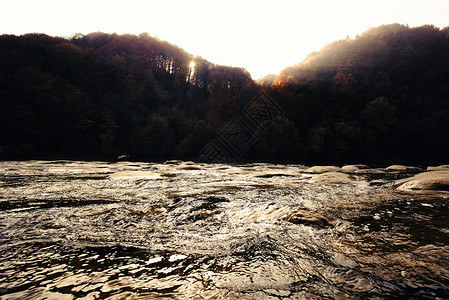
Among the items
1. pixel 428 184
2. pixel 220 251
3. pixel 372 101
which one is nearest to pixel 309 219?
pixel 220 251

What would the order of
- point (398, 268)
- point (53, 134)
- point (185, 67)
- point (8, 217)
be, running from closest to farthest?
point (398, 268) < point (8, 217) < point (53, 134) < point (185, 67)

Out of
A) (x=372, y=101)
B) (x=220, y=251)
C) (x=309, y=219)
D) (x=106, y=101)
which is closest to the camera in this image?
(x=220, y=251)

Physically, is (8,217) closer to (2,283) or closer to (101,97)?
(2,283)

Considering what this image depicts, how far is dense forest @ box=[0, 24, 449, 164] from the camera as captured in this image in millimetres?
34219

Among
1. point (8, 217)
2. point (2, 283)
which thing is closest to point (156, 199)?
point (8, 217)

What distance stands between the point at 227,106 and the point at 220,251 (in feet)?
132

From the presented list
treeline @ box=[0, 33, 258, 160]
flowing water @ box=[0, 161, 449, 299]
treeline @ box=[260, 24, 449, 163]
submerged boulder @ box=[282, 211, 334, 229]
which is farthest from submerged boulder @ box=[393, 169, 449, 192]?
treeline @ box=[0, 33, 258, 160]

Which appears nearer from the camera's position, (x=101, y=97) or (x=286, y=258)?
(x=286, y=258)

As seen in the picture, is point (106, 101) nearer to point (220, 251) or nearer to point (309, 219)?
point (309, 219)

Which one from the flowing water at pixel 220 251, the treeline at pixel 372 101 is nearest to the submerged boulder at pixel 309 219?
the flowing water at pixel 220 251

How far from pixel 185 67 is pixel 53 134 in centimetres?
3362

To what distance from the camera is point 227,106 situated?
41.7 m

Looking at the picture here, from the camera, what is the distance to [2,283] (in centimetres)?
198

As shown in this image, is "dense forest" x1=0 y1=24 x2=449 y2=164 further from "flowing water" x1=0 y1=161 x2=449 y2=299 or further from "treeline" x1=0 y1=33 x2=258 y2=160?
"flowing water" x1=0 y1=161 x2=449 y2=299
